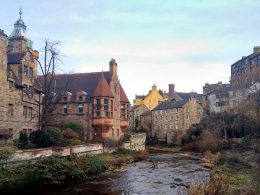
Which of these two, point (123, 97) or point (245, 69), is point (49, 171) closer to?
point (123, 97)

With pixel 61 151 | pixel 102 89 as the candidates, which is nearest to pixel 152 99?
pixel 102 89

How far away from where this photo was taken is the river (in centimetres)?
2477

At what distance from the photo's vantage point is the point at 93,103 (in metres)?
49.2

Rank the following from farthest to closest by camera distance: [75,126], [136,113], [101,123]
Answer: [136,113] → [101,123] → [75,126]

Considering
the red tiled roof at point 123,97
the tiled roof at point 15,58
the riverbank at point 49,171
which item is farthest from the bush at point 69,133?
the red tiled roof at point 123,97

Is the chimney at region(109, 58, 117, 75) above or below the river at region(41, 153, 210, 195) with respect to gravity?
above

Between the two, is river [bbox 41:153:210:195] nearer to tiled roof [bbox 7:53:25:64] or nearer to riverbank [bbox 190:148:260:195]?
riverbank [bbox 190:148:260:195]

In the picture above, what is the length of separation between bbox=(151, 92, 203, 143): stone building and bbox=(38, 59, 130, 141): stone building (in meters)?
27.0

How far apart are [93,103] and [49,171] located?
75.6 feet

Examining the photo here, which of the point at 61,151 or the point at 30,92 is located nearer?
the point at 61,151

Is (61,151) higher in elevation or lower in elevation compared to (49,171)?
higher

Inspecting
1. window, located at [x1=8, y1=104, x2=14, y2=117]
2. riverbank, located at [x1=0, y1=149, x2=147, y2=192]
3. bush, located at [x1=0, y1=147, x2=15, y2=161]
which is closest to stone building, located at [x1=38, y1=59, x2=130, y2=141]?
window, located at [x1=8, y1=104, x2=14, y2=117]

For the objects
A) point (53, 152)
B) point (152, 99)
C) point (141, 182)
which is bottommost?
point (141, 182)

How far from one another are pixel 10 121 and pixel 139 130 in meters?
54.5
